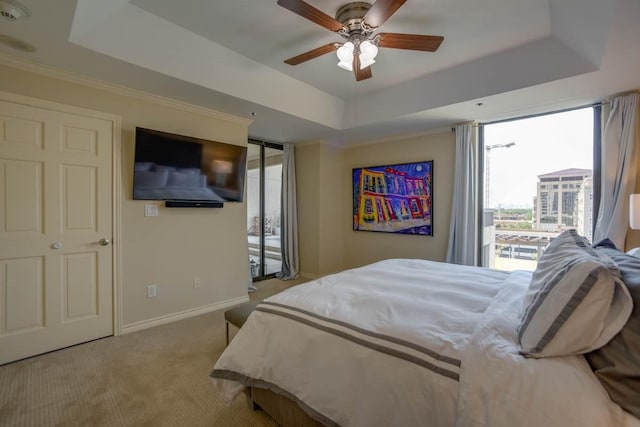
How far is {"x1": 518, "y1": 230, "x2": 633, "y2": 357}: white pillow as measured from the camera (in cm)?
95

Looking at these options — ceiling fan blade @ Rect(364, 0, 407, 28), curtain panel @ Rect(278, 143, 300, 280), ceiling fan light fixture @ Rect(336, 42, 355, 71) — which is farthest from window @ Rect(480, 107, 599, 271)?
curtain panel @ Rect(278, 143, 300, 280)

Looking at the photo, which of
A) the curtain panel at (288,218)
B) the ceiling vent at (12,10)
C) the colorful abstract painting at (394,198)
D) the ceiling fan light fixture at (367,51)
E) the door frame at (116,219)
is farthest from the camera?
the curtain panel at (288,218)

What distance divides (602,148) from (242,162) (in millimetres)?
3961

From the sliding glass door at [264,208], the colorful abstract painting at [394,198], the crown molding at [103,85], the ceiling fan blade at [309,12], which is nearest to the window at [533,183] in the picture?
the colorful abstract painting at [394,198]

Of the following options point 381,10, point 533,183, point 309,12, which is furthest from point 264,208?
point 533,183

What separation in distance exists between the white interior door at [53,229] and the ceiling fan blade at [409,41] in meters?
2.61

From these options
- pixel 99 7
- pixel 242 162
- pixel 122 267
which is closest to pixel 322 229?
pixel 242 162

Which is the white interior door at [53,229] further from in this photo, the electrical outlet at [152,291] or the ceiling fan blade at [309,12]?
the ceiling fan blade at [309,12]

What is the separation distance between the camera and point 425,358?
1.11 m

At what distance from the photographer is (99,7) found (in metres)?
1.98

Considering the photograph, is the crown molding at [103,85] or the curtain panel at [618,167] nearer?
the crown molding at [103,85]

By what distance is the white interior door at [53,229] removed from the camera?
231 cm

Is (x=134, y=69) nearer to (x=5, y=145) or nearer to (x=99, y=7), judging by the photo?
(x=99, y=7)

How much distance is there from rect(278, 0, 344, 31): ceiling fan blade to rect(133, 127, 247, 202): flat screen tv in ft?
6.13
